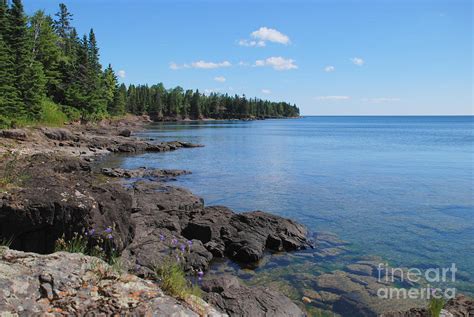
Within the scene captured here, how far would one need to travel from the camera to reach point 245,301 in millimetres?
8125

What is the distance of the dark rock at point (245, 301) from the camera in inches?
309

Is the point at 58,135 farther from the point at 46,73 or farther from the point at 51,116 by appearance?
the point at 46,73

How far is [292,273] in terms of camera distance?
12.3 metres

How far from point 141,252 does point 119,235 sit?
938 millimetres

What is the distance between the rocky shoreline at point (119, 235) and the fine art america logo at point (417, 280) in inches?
136

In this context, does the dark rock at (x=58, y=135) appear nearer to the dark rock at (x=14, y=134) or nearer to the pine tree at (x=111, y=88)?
the dark rock at (x=14, y=134)

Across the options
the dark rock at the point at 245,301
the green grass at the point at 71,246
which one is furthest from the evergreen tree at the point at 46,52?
the dark rock at the point at 245,301

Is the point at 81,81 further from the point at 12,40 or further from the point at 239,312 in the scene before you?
the point at 239,312

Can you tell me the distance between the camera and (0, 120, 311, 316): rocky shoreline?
492 cm

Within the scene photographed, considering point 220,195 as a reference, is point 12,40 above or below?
above

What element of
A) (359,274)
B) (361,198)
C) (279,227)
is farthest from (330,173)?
(359,274)

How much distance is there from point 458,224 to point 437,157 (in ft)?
105

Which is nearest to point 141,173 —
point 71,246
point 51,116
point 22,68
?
point 71,246

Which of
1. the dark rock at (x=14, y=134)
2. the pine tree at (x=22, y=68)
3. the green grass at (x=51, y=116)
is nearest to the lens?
the dark rock at (x=14, y=134)
